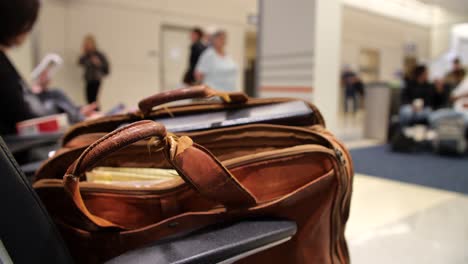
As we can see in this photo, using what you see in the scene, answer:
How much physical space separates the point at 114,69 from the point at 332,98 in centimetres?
473

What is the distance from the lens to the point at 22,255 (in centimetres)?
45

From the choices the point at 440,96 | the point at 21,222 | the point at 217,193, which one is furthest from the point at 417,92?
the point at 21,222

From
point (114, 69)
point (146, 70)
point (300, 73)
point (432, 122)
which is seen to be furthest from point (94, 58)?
point (432, 122)

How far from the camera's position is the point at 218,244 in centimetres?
53

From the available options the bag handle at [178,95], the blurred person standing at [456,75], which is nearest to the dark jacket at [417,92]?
the blurred person standing at [456,75]

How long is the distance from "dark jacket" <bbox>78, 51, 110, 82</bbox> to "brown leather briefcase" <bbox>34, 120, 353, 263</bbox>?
585 centimetres

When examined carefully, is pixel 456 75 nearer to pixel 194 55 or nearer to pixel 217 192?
pixel 194 55

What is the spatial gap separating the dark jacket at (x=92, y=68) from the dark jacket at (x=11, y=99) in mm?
5060

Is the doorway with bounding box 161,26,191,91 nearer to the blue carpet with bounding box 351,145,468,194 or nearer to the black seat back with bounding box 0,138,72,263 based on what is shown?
the blue carpet with bounding box 351,145,468,194

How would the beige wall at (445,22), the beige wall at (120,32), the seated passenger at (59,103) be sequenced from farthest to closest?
1. the beige wall at (120,32)
2. the beige wall at (445,22)
3. the seated passenger at (59,103)

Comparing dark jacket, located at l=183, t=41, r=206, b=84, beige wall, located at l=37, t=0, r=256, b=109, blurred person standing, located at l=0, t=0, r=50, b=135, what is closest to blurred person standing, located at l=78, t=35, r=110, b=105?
beige wall, located at l=37, t=0, r=256, b=109

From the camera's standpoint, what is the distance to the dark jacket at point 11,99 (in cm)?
121

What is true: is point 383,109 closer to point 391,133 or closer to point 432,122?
point 391,133

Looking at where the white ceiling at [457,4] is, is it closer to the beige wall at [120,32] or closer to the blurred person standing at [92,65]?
the blurred person standing at [92,65]
